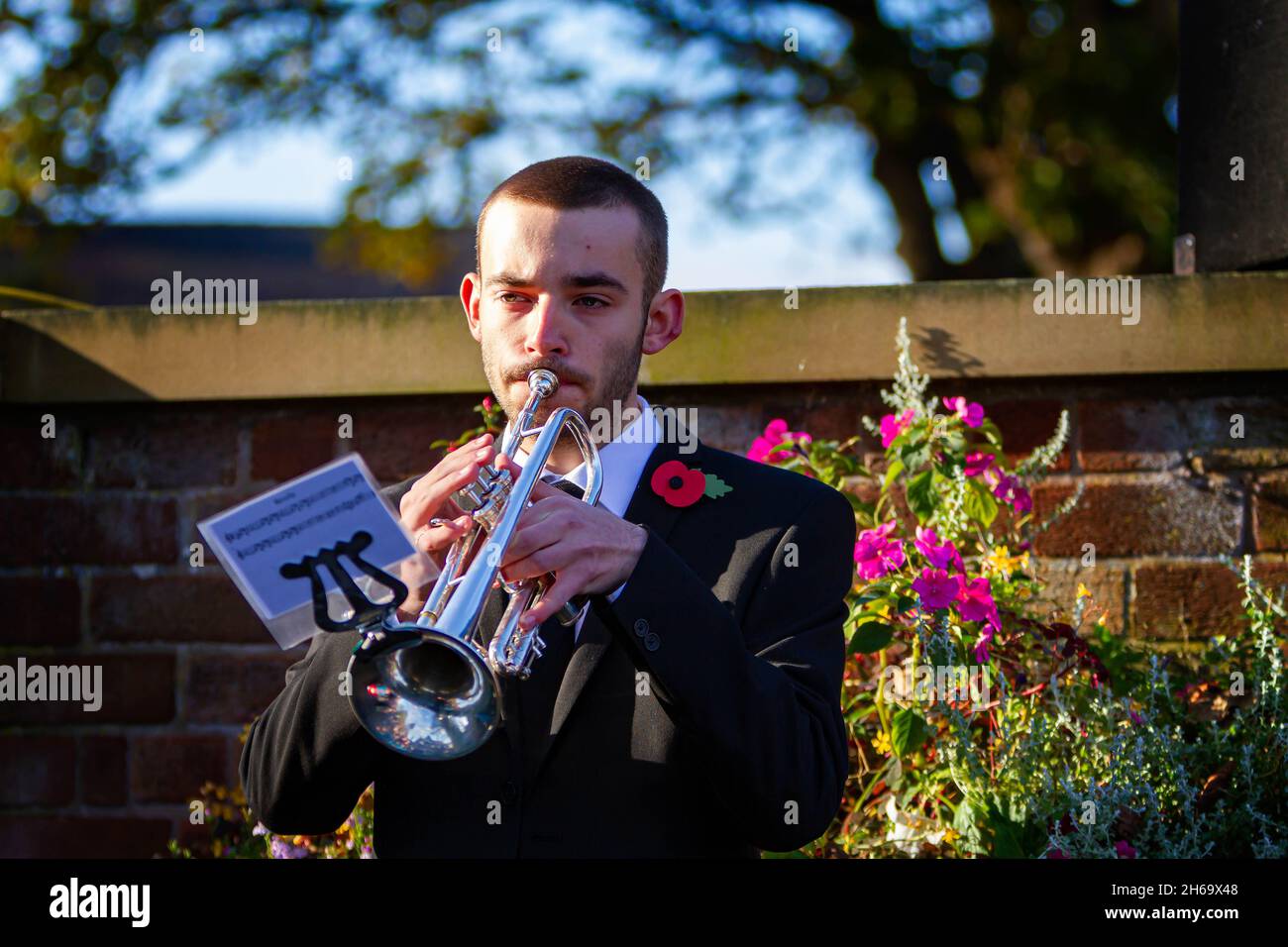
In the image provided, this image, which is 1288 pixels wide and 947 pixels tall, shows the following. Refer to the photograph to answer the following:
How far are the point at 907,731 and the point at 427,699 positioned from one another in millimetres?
1360

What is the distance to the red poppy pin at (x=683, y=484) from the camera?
8.34 feet

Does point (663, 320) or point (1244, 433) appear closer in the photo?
point (663, 320)

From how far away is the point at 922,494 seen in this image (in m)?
3.39

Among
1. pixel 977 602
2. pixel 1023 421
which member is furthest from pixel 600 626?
pixel 1023 421

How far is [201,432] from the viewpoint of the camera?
400 centimetres

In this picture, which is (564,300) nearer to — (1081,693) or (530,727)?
(530,727)

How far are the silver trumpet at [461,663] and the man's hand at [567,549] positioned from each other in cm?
3

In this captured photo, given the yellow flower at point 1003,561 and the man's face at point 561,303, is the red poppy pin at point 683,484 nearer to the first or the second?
the man's face at point 561,303

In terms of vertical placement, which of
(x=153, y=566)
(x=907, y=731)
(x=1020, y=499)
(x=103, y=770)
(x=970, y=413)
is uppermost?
(x=970, y=413)

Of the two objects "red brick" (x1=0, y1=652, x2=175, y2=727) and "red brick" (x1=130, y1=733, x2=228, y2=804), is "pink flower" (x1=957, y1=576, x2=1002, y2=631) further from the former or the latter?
"red brick" (x1=0, y1=652, x2=175, y2=727)

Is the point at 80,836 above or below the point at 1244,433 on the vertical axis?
below

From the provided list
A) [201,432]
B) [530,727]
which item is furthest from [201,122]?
[530,727]

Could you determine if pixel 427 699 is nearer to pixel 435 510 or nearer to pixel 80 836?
pixel 435 510

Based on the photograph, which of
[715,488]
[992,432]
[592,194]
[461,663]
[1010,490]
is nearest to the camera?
[461,663]
